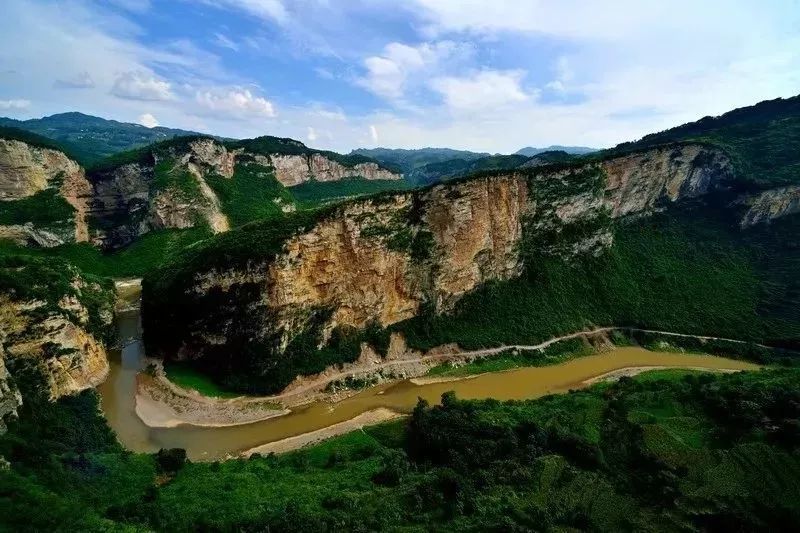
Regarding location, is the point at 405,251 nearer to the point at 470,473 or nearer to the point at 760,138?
the point at 470,473

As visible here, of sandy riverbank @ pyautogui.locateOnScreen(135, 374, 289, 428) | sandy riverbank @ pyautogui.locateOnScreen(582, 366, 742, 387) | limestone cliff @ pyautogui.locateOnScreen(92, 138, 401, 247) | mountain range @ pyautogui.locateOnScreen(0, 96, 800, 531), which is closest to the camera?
mountain range @ pyautogui.locateOnScreen(0, 96, 800, 531)

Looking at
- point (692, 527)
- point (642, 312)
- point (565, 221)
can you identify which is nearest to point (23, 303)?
point (692, 527)

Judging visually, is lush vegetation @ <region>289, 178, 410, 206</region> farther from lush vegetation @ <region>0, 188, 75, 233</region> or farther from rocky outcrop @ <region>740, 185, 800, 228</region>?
rocky outcrop @ <region>740, 185, 800, 228</region>

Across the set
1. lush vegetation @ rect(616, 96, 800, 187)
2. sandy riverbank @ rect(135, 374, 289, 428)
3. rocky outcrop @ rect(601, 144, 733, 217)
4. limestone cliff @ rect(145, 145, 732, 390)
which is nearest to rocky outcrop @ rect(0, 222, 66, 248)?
limestone cliff @ rect(145, 145, 732, 390)

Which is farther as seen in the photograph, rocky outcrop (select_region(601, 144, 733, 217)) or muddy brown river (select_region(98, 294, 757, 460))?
rocky outcrop (select_region(601, 144, 733, 217))

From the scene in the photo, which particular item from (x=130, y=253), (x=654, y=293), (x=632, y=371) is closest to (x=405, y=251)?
(x=632, y=371)

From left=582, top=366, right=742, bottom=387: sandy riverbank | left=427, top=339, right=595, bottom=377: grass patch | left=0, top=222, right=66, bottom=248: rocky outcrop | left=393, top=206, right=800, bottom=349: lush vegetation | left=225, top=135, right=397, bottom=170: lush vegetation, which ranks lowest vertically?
left=582, top=366, right=742, bottom=387: sandy riverbank

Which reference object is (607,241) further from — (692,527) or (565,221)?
(692,527)
